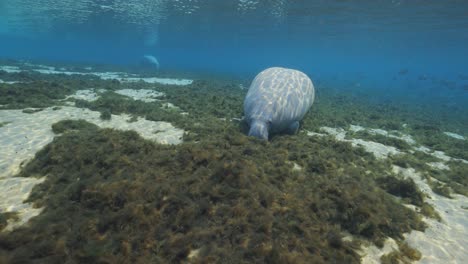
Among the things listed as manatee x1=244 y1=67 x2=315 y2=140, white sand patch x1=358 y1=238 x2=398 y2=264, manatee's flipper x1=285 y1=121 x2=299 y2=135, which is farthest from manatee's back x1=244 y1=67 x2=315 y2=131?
white sand patch x1=358 y1=238 x2=398 y2=264

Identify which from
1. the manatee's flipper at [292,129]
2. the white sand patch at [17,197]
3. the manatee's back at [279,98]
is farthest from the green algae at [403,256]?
the white sand patch at [17,197]

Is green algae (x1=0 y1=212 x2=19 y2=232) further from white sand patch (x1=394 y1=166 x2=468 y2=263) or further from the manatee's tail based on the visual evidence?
white sand patch (x1=394 y1=166 x2=468 y2=263)

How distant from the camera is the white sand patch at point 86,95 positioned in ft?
42.3

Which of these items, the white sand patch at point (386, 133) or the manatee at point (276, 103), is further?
the white sand patch at point (386, 133)

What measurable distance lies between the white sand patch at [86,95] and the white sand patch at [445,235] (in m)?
13.5

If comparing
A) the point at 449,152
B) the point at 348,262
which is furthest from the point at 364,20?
the point at 348,262

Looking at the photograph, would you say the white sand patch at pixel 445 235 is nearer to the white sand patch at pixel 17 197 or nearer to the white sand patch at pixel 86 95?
the white sand patch at pixel 17 197

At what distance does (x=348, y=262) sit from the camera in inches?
146

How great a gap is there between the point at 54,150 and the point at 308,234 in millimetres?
6078

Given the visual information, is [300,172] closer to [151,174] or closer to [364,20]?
[151,174]

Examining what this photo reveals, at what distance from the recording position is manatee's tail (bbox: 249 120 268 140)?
311 inches

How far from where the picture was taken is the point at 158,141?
25.6 ft

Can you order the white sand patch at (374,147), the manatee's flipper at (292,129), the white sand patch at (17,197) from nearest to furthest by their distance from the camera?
the white sand patch at (17,197) < the white sand patch at (374,147) < the manatee's flipper at (292,129)

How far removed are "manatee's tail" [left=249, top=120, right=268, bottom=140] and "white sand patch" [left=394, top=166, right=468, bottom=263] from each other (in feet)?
14.3
